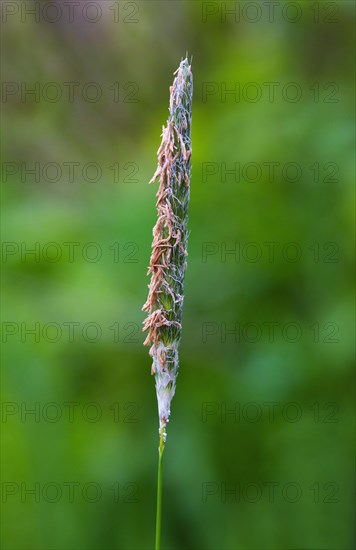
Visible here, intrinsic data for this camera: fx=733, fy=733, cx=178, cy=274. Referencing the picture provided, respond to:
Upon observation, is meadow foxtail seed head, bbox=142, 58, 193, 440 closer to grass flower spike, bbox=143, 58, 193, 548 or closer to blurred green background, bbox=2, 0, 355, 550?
grass flower spike, bbox=143, 58, 193, 548

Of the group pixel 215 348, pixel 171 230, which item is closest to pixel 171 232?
pixel 171 230

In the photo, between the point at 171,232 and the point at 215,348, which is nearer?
the point at 171,232

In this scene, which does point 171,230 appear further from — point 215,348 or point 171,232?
point 215,348

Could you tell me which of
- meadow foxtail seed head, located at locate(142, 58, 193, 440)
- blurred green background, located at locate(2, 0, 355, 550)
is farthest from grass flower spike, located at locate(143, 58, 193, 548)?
blurred green background, located at locate(2, 0, 355, 550)

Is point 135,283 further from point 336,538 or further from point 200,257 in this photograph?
point 336,538

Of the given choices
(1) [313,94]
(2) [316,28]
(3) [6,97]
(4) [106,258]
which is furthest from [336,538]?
(3) [6,97]

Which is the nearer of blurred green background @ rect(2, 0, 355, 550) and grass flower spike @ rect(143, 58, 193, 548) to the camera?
grass flower spike @ rect(143, 58, 193, 548)
